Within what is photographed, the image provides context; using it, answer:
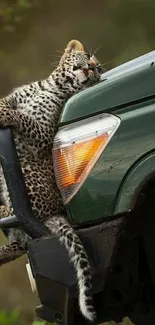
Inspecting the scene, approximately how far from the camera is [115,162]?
14.1 feet

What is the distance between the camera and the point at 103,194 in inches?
171

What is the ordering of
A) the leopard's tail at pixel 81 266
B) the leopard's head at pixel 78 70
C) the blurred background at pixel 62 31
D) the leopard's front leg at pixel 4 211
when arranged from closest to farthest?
the leopard's tail at pixel 81 266 → the leopard's front leg at pixel 4 211 → the leopard's head at pixel 78 70 → the blurred background at pixel 62 31

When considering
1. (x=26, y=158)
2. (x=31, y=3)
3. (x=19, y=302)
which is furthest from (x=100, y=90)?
(x=31, y=3)

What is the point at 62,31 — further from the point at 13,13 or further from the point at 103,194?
the point at 103,194

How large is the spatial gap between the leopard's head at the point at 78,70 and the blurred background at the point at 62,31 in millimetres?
4866

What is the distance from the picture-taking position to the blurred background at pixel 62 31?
35.9ft

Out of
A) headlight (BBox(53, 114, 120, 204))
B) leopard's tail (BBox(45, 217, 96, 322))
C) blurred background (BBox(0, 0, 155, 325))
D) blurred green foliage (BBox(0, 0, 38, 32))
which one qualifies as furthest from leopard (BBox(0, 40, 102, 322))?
blurred green foliage (BBox(0, 0, 38, 32))

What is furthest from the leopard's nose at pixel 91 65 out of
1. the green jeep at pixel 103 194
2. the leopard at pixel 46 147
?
the green jeep at pixel 103 194

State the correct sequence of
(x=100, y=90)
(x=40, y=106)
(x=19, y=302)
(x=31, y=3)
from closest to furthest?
(x=100, y=90) → (x=40, y=106) → (x=19, y=302) → (x=31, y=3)

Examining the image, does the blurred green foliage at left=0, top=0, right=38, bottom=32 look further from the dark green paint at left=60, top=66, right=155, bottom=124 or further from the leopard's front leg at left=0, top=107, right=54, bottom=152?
the dark green paint at left=60, top=66, right=155, bottom=124

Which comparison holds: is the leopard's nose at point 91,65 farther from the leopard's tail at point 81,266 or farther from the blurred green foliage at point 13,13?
the blurred green foliage at point 13,13

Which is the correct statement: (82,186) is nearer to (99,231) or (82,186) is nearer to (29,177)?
(99,231)

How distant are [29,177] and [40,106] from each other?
463 millimetres

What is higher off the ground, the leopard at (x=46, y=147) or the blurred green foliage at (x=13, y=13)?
the blurred green foliage at (x=13, y=13)
